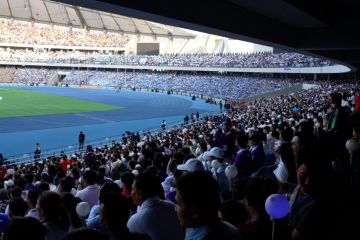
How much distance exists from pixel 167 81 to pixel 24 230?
246ft

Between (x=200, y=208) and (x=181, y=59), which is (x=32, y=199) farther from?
(x=181, y=59)

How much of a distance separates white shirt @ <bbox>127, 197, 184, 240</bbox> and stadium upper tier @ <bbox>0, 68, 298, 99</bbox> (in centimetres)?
5282

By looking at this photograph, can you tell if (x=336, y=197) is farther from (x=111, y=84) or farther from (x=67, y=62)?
(x=67, y=62)

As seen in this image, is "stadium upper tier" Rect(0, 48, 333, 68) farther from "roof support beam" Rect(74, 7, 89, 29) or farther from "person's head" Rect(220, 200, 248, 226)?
"person's head" Rect(220, 200, 248, 226)

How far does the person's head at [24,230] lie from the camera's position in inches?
106

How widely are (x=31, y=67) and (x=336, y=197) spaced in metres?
104

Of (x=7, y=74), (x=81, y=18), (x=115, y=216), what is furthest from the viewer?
(x=7, y=74)

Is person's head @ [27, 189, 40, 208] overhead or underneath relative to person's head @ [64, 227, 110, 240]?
underneath

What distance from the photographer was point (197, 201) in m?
2.64

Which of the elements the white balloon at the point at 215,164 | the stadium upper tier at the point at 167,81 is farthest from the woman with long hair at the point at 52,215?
the stadium upper tier at the point at 167,81

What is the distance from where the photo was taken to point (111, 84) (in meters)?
84.8

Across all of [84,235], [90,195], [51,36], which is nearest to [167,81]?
[51,36]

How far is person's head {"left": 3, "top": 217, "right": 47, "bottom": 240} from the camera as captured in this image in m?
2.70

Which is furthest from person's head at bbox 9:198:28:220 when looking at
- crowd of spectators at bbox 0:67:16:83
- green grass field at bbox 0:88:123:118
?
crowd of spectators at bbox 0:67:16:83
